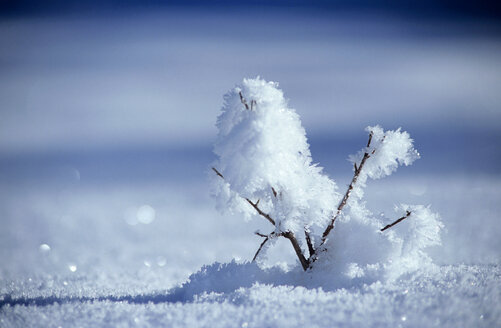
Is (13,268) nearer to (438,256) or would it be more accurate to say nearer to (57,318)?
(57,318)

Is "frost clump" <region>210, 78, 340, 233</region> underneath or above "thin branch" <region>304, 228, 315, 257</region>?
above

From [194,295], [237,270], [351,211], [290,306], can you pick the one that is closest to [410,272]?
[351,211]

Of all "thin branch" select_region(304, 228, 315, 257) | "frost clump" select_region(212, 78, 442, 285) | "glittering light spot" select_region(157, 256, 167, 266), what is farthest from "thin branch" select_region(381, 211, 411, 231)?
"glittering light spot" select_region(157, 256, 167, 266)

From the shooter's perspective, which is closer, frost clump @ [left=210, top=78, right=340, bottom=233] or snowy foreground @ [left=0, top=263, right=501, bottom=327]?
snowy foreground @ [left=0, top=263, right=501, bottom=327]

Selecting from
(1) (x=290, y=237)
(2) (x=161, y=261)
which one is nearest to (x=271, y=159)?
(1) (x=290, y=237)

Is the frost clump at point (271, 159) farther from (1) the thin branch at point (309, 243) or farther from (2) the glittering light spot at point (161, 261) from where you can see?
(2) the glittering light spot at point (161, 261)

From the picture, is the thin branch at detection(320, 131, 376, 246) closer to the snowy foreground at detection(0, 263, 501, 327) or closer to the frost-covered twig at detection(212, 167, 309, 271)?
the frost-covered twig at detection(212, 167, 309, 271)

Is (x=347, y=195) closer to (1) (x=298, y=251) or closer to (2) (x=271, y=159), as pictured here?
(1) (x=298, y=251)

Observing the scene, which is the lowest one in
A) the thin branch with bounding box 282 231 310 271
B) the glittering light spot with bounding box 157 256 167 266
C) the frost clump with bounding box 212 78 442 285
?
the glittering light spot with bounding box 157 256 167 266

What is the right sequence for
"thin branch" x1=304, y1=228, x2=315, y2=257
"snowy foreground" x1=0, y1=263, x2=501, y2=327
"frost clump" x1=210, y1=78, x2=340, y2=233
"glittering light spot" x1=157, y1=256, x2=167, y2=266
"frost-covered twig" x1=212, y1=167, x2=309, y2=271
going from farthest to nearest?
"glittering light spot" x1=157, y1=256, x2=167, y2=266 < "thin branch" x1=304, y1=228, x2=315, y2=257 < "frost-covered twig" x1=212, y1=167, x2=309, y2=271 < "frost clump" x1=210, y1=78, x2=340, y2=233 < "snowy foreground" x1=0, y1=263, x2=501, y2=327
